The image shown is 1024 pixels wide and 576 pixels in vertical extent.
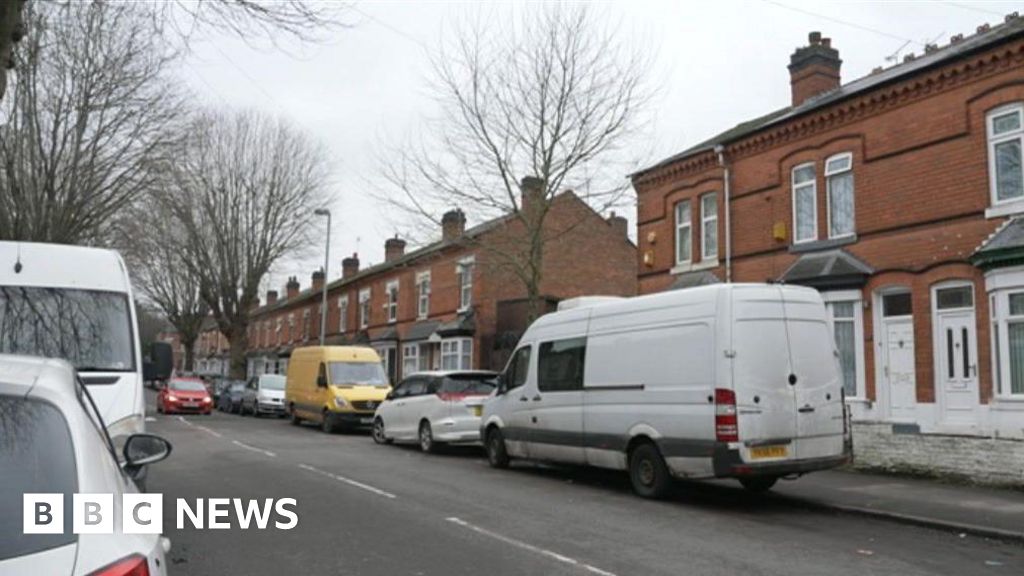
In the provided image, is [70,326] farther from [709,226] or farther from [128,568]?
[709,226]

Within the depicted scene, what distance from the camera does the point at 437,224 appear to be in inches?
842

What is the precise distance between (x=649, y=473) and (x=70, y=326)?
7256mm

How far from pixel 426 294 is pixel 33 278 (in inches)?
1093

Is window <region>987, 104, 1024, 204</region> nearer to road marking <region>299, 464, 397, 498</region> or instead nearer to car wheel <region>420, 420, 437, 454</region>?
road marking <region>299, 464, 397, 498</region>

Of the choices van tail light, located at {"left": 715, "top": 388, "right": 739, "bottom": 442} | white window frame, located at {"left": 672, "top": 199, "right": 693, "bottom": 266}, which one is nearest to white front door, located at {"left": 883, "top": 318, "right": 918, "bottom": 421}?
white window frame, located at {"left": 672, "top": 199, "right": 693, "bottom": 266}

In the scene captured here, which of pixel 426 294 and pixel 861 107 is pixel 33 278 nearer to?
pixel 861 107

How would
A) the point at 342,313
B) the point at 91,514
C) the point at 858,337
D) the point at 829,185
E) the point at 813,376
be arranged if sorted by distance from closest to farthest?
the point at 91,514 → the point at 813,376 → the point at 858,337 → the point at 829,185 → the point at 342,313

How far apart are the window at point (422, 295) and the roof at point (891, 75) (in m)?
14.9

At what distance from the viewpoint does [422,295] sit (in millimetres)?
36188

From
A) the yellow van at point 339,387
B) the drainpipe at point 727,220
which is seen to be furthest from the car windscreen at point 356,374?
the drainpipe at point 727,220

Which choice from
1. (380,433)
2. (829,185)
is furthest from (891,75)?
(380,433)

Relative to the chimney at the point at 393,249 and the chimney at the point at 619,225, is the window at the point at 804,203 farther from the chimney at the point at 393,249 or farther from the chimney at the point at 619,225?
the chimney at the point at 393,249

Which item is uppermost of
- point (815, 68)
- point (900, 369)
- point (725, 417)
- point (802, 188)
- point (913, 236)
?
point (815, 68)

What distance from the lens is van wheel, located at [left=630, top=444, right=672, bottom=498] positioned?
1089 cm
